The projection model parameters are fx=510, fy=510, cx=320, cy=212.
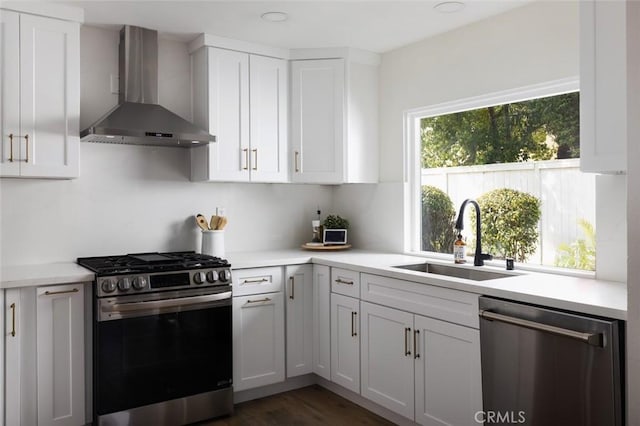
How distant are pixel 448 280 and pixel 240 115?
6.08ft

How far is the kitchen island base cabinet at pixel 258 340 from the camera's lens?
3248 mm

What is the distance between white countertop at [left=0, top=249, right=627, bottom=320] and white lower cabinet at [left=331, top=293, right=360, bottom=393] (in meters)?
0.25

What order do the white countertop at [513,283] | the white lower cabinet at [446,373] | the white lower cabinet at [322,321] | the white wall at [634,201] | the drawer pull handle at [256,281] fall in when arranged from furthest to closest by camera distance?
the white lower cabinet at [322,321], the drawer pull handle at [256,281], the white lower cabinet at [446,373], the white countertop at [513,283], the white wall at [634,201]

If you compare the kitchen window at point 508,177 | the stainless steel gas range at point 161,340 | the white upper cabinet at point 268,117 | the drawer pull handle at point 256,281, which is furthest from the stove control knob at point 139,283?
the kitchen window at point 508,177

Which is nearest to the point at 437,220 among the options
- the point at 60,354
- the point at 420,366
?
the point at 420,366

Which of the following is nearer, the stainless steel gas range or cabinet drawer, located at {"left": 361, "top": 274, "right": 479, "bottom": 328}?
cabinet drawer, located at {"left": 361, "top": 274, "right": 479, "bottom": 328}

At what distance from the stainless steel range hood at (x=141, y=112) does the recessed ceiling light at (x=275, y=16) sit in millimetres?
782

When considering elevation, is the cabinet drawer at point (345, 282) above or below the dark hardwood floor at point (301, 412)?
above

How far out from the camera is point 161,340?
287 cm

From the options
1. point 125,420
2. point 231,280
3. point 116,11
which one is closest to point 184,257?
point 231,280

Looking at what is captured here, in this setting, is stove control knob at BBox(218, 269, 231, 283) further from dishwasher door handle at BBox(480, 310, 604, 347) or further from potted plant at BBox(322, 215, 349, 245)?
dishwasher door handle at BBox(480, 310, 604, 347)

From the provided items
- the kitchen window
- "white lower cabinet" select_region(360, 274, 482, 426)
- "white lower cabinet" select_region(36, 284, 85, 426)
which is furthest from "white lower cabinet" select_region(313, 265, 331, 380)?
"white lower cabinet" select_region(36, 284, 85, 426)

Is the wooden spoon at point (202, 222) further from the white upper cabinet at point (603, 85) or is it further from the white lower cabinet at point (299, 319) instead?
the white upper cabinet at point (603, 85)

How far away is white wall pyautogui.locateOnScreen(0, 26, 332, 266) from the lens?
3.10m
